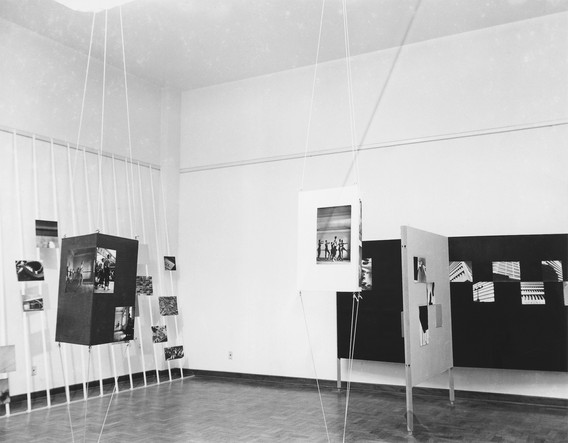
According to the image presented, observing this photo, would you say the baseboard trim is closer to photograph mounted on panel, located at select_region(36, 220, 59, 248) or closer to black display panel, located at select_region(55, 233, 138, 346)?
photograph mounted on panel, located at select_region(36, 220, 59, 248)

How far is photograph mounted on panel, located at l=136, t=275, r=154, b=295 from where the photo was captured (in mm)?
7434

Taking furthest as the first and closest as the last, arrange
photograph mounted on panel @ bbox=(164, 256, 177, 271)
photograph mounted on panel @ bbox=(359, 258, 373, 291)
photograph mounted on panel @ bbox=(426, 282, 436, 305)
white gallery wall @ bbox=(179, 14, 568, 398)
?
photograph mounted on panel @ bbox=(164, 256, 177, 271), photograph mounted on panel @ bbox=(359, 258, 373, 291), white gallery wall @ bbox=(179, 14, 568, 398), photograph mounted on panel @ bbox=(426, 282, 436, 305)

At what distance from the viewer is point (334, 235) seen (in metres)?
4.16

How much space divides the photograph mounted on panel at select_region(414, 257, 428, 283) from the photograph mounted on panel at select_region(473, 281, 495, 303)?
121 cm

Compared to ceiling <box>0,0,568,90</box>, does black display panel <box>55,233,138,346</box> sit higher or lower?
lower

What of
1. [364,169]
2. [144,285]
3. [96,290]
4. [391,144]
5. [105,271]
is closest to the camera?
[96,290]

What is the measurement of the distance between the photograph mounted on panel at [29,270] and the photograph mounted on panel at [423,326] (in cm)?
398

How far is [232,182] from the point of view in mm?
8305

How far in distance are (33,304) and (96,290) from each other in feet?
6.95

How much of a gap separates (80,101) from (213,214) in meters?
2.41

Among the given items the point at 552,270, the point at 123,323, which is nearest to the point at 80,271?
the point at 123,323

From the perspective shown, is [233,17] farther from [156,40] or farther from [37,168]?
[37,168]

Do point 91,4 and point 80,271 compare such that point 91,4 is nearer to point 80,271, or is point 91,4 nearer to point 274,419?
point 80,271

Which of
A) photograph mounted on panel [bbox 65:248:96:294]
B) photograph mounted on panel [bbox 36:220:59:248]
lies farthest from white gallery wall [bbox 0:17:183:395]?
photograph mounted on panel [bbox 65:248:96:294]
